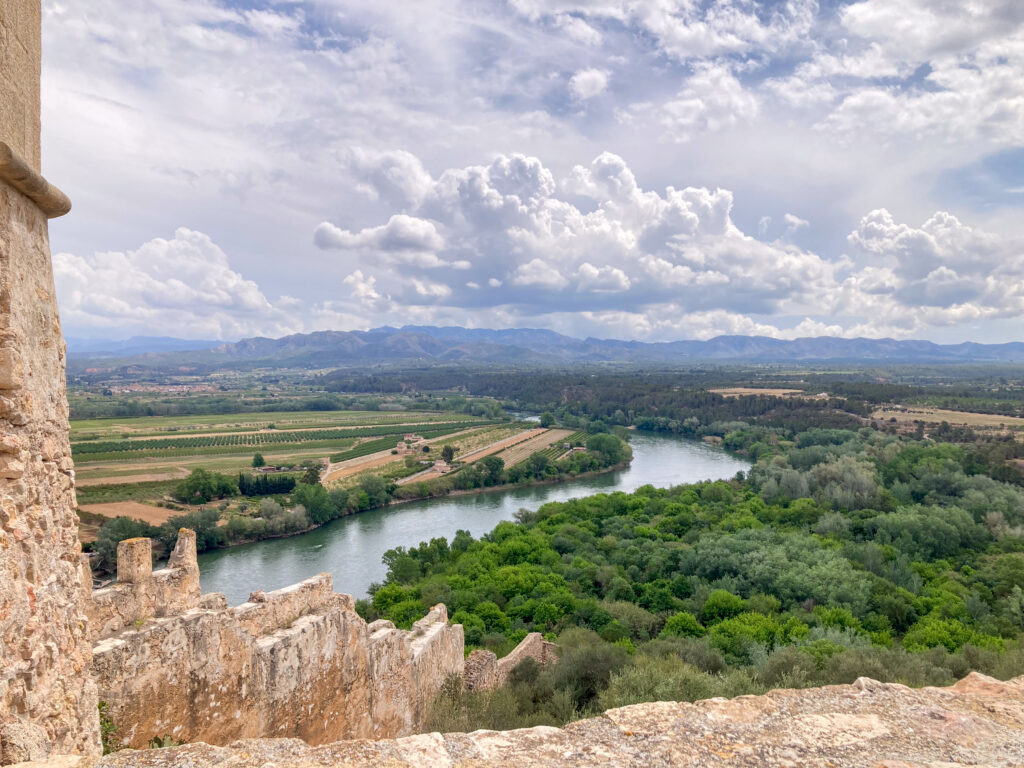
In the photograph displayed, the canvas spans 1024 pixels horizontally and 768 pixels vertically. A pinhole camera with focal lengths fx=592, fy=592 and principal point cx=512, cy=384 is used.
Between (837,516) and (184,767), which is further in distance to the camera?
(837,516)

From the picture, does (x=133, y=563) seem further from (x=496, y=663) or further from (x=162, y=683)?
(x=496, y=663)

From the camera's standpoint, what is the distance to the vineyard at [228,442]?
61.8 m

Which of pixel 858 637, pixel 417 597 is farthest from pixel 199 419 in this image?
pixel 858 637

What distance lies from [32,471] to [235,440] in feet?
261

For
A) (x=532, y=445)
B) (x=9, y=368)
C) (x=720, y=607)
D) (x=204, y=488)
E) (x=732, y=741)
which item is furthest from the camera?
(x=532, y=445)

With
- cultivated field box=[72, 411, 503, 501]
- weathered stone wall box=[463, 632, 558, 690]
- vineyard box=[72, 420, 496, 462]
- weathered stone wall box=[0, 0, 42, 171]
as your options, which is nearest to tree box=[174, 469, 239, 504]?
cultivated field box=[72, 411, 503, 501]

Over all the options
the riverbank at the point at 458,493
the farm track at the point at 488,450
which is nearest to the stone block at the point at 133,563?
the riverbank at the point at 458,493

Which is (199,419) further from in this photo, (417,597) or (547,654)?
(547,654)

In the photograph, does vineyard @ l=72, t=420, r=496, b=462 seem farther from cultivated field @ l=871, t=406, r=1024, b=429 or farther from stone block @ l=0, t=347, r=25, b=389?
stone block @ l=0, t=347, r=25, b=389

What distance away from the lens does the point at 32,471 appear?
402 centimetres

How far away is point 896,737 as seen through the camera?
15.9ft

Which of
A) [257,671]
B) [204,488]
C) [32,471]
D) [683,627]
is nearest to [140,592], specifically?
[257,671]

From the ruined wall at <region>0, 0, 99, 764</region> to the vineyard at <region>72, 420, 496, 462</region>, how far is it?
6313 centimetres

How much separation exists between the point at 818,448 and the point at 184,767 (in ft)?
187
